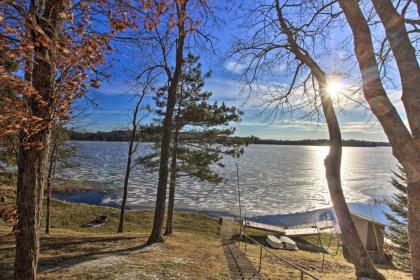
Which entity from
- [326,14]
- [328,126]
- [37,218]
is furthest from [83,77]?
[326,14]

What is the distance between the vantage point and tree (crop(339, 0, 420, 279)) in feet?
12.1

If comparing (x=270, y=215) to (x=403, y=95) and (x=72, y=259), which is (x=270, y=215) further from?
(x=403, y=95)

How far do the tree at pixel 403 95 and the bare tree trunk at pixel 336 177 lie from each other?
1.85m

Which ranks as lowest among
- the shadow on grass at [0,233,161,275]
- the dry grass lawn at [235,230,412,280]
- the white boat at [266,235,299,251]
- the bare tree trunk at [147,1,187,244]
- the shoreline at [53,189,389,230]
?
the shoreline at [53,189,389,230]

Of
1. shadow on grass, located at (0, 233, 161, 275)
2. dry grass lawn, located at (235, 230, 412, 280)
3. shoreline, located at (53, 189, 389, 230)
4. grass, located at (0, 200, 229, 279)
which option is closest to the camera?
grass, located at (0, 200, 229, 279)

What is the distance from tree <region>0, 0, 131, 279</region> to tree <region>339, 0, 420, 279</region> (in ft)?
10.9

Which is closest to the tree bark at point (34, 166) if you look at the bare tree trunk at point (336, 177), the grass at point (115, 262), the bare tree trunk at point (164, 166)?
the grass at point (115, 262)

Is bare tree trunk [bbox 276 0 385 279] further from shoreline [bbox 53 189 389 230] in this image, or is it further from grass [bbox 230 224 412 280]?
shoreline [bbox 53 189 389 230]

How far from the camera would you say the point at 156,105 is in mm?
16734

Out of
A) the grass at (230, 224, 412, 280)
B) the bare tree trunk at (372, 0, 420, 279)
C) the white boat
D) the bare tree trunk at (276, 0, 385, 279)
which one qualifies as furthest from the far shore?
the bare tree trunk at (372, 0, 420, 279)

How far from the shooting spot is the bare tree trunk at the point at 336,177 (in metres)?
5.55

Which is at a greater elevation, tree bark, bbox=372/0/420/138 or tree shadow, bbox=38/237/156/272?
tree bark, bbox=372/0/420/138

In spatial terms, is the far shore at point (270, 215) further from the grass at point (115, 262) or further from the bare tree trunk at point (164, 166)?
the grass at point (115, 262)

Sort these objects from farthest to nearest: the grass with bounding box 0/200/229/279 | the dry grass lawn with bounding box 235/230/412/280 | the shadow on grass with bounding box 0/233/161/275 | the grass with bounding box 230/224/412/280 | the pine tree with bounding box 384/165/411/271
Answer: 1. the pine tree with bounding box 384/165/411/271
2. the grass with bounding box 230/224/412/280
3. the dry grass lawn with bounding box 235/230/412/280
4. the shadow on grass with bounding box 0/233/161/275
5. the grass with bounding box 0/200/229/279
